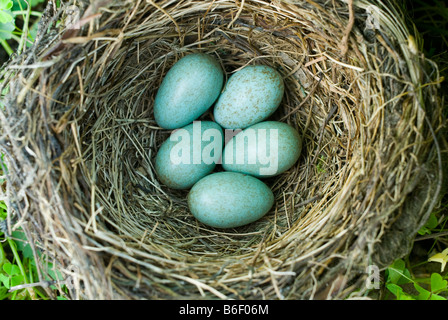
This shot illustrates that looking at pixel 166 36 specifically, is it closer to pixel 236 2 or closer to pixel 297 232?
pixel 236 2

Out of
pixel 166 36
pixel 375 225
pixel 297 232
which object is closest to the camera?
pixel 375 225

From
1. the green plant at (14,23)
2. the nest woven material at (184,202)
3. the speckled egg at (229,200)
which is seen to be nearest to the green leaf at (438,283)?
the nest woven material at (184,202)

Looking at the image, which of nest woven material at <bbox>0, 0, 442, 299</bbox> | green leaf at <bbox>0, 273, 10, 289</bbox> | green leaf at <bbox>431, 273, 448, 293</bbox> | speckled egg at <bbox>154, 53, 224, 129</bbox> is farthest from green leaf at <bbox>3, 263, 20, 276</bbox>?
green leaf at <bbox>431, 273, 448, 293</bbox>

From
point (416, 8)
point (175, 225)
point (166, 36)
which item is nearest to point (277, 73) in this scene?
Result: point (166, 36)

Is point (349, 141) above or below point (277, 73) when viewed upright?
below

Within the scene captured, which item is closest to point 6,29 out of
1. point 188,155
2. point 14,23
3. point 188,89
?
point 14,23

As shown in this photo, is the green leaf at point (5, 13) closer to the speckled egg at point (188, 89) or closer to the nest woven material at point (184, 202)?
the nest woven material at point (184, 202)
